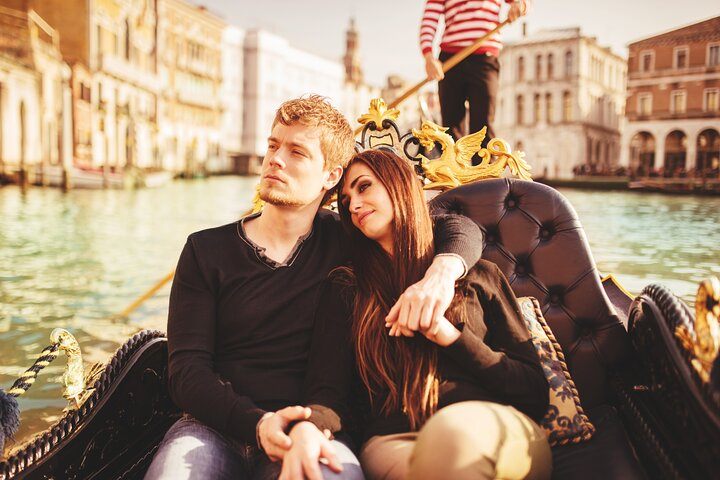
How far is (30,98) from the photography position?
731 inches

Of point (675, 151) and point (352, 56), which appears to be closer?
point (675, 151)

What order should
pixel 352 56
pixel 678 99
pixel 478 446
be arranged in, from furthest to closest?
pixel 352 56 < pixel 678 99 < pixel 478 446

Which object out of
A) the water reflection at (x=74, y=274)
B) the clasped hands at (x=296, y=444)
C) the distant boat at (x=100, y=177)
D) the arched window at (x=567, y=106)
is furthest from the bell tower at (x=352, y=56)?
the clasped hands at (x=296, y=444)

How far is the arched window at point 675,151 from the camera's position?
967 inches

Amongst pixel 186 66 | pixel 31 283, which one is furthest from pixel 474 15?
pixel 186 66

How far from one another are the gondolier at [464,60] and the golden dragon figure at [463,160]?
0.99m

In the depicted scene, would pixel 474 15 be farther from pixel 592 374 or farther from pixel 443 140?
pixel 592 374

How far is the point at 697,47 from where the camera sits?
21.9 metres

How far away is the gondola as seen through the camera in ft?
3.69

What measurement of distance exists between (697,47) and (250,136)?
2683 centimetres

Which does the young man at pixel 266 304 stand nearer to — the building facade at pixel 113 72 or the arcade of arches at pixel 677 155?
the building facade at pixel 113 72

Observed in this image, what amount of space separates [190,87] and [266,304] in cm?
3600

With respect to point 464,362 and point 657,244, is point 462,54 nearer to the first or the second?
point 464,362

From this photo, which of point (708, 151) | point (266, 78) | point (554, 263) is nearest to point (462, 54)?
point (554, 263)
